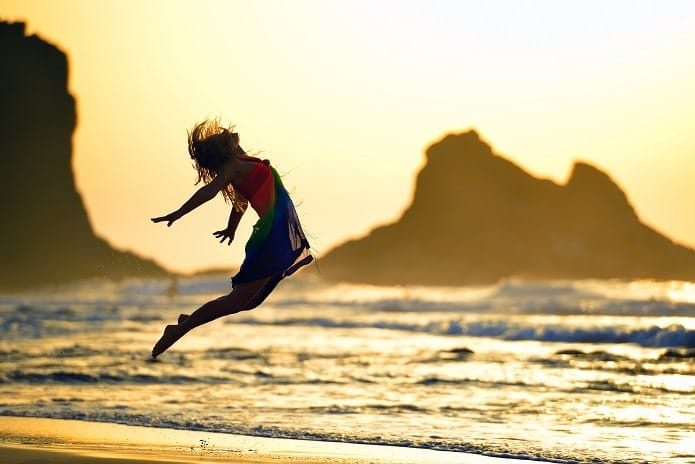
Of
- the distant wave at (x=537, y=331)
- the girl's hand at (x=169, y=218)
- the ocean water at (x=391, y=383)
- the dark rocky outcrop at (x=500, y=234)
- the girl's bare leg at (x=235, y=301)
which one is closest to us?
the girl's hand at (x=169, y=218)

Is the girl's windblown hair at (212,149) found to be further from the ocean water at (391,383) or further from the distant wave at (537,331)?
the distant wave at (537,331)

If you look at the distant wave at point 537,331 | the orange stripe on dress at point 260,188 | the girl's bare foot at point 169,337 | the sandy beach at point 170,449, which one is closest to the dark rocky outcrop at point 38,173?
the distant wave at point 537,331

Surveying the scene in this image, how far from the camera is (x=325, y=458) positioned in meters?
11.9

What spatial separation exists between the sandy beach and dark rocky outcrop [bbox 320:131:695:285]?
134 metres

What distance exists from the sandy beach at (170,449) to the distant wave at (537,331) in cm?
1631

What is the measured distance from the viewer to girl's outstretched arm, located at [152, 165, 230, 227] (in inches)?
354

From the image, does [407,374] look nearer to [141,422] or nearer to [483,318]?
[141,422]

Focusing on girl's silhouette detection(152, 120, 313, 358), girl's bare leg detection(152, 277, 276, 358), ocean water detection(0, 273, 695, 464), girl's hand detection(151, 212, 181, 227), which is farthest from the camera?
ocean water detection(0, 273, 695, 464)

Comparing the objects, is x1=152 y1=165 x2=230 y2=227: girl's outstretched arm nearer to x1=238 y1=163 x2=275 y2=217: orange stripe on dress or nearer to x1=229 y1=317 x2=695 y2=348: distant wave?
x1=238 y1=163 x2=275 y2=217: orange stripe on dress

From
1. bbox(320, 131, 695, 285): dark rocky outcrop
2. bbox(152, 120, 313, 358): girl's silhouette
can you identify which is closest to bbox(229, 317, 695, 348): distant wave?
bbox(152, 120, 313, 358): girl's silhouette

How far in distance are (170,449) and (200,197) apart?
12.9ft

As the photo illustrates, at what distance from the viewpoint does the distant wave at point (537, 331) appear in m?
28.3

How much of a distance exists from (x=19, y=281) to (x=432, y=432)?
108 meters

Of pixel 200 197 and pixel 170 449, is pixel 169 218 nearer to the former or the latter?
pixel 200 197
